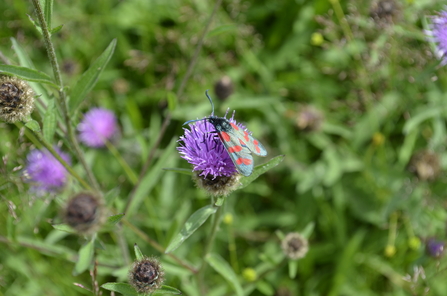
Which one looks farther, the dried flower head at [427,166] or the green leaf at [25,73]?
the dried flower head at [427,166]

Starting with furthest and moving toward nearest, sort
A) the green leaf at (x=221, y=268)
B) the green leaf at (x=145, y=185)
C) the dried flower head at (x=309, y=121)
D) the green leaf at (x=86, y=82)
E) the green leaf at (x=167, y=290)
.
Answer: the dried flower head at (x=309, y=121) → the green leaf at (x=145, y=185) → the green leaf at (x=221, y=268) → the green leaf at (x=86, y=82) → the green leaf at (x=167, y=290)

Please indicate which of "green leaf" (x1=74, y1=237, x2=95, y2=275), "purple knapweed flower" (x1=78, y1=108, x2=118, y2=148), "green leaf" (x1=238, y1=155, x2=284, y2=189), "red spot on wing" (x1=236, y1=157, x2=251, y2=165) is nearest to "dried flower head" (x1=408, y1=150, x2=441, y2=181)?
"green leaf" (x1=238, y1=155, x2=284, y2=189)

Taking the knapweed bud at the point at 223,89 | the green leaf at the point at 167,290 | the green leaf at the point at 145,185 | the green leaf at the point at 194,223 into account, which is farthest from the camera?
the knapweed bud at the point at 223,89

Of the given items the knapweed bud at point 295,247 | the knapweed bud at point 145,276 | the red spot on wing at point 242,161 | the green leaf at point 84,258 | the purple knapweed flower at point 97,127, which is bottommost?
the knapweed bud at point 295,247

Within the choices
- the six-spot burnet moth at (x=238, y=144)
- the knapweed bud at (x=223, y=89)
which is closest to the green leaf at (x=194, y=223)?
the six-spot burnet moth at (x=238, y=144)

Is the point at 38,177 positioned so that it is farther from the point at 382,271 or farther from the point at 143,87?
the point at 382,271

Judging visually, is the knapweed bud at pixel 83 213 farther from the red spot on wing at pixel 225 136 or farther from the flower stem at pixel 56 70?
the red spot on wing at pixel 225 136

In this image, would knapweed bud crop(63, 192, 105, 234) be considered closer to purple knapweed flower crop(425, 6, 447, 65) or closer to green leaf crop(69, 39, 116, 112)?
green leaf crop(69, 39, 116, 112)

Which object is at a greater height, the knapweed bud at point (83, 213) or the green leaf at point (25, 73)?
the green leaf at point (25, 73)
